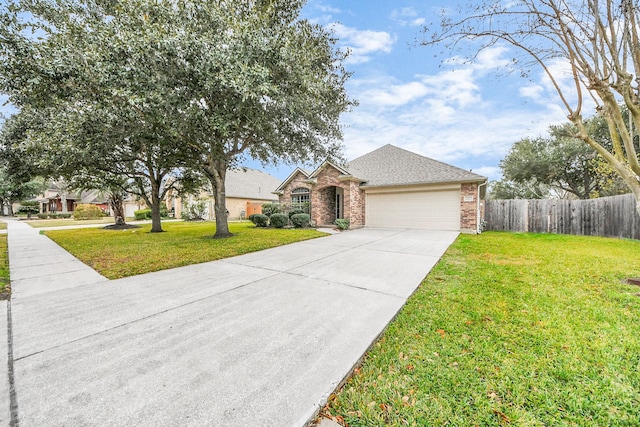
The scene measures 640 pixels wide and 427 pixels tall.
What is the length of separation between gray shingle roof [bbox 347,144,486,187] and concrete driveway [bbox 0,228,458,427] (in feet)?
30.2

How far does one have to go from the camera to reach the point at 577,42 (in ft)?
15.0

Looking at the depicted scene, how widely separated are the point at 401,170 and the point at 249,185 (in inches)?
692

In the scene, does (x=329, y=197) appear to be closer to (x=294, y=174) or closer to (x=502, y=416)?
(x=294, y=174)

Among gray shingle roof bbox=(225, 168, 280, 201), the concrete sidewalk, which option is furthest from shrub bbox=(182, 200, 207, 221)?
the concrete sidewalk

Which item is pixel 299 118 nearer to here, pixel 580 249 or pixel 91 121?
pixel 91 121

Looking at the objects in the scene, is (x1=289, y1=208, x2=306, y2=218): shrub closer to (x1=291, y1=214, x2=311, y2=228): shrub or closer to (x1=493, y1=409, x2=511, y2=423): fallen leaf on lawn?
(x1=291, y1=214, x2=311, y2=228): shrub

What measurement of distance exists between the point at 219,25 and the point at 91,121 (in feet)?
14.4

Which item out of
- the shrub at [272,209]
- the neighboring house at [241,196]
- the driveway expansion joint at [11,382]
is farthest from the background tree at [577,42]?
the neighboring house at [241,196]

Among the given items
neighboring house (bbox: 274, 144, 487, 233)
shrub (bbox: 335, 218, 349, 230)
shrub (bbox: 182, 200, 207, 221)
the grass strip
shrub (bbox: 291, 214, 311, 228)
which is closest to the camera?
the grass strip

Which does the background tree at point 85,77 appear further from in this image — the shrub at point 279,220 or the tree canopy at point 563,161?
the tree canopy at point 563,161

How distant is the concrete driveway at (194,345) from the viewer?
5.82 feet

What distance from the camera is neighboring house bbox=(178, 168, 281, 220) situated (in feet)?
81.2

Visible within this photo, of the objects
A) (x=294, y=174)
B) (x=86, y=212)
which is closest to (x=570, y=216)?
(x=294, y=174)

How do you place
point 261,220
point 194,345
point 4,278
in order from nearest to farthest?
point 194,345 < point 4,278 < point 261,220
